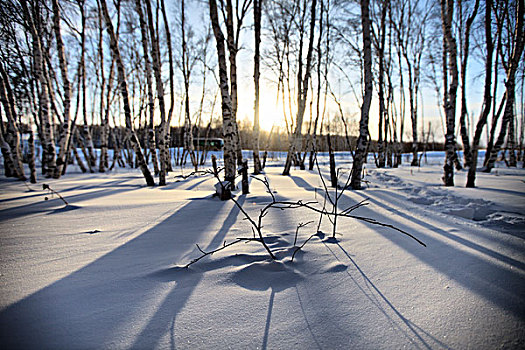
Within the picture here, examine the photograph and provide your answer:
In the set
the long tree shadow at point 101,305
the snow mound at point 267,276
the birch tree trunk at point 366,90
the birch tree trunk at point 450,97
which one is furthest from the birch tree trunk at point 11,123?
the birch tree trunk at point 450,97

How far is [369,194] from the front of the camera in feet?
12.3

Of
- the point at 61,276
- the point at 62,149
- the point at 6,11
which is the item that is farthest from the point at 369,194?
the point at 6,11

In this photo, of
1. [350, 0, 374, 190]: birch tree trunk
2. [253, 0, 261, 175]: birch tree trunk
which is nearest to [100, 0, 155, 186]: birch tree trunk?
[253, 0, 261, 175]: birch tree trunk

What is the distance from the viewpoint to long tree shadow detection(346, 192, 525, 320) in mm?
1086

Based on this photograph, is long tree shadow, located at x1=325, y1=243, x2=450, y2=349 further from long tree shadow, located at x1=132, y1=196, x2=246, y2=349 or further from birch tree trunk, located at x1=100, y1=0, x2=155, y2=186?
birch tree trunk, located at x1=100, y1=0, x2=155, y2=186

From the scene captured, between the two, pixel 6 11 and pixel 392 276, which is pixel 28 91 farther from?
pixel 392 276

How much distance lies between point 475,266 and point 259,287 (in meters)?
1.36

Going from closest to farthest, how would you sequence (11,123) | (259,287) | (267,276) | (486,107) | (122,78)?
(259,287), (267,276), (122,78), (486,107), (11,123)

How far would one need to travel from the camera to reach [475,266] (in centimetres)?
137

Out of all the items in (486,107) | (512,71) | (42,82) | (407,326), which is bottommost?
(407,326)

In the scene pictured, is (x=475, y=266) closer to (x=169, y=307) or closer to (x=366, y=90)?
(x=169, y=307)

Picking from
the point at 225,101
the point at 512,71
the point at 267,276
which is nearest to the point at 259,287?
the point at 267,276

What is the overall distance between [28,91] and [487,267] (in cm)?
1382

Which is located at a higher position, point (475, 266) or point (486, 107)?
point (486, 107)
